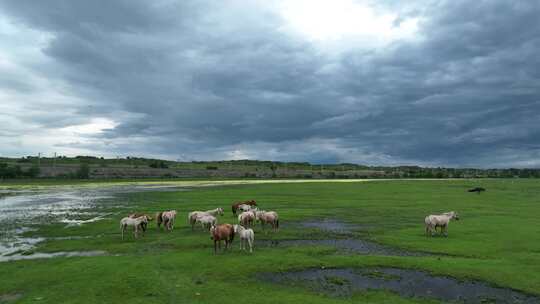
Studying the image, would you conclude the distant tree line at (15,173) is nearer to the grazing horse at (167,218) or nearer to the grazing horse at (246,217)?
the grazing horse at (167,218)

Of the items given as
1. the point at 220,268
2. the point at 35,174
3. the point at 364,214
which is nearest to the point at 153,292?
the point at 220,268

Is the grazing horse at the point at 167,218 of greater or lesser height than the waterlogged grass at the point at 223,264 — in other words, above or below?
above

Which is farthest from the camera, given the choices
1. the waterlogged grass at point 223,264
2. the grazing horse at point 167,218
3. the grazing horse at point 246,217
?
the grazing horse at point 167,218

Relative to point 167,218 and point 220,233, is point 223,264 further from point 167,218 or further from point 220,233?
point 167,218

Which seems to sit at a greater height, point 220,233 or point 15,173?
point 15,173

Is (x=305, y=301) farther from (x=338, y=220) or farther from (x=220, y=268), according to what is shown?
(x=338, y=220)

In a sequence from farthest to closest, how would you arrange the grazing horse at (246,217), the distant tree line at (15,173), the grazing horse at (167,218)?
the distant tree line at (15,173), the grazing horse at (167,218), the grazing horse at (246,217)

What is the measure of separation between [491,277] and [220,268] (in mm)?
11360

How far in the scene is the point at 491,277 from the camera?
Result: 15.8 m

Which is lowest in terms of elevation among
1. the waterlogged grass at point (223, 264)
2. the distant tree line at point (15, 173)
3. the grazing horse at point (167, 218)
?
the waterlogged grass at point (223, 264)

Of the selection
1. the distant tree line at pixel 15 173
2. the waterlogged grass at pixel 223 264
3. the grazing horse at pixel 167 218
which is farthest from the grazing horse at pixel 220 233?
the distant tree line at pixel 15 173

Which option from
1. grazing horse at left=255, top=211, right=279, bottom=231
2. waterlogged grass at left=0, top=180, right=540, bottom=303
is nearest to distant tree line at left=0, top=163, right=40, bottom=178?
waterlogged grass at left=0, top=180, right=540, bottom=303

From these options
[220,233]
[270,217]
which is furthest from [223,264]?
[270,217]

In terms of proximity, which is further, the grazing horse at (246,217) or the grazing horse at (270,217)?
the grazing horse at (246,217)
